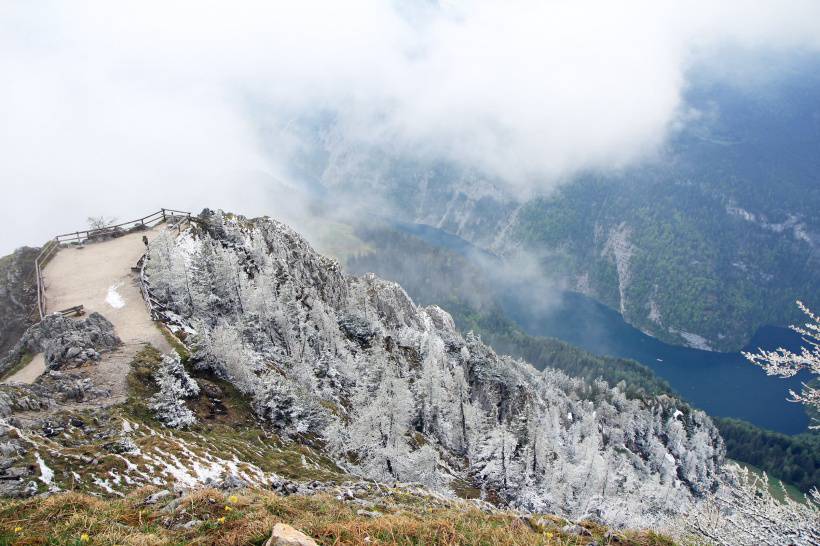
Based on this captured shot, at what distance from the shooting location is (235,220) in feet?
284

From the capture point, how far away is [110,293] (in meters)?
58.0

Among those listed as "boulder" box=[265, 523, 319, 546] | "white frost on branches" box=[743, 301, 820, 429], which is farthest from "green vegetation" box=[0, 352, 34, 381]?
"white frost on branches" box=[743, 301, 820, 429]

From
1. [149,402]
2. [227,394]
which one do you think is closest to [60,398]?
[149,402]

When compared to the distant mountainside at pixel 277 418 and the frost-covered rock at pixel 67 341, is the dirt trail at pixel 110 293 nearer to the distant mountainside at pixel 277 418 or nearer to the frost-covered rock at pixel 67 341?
Result: the distant mountainside at pixel 277 418

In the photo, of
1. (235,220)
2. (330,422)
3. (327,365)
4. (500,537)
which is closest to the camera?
(500,537)

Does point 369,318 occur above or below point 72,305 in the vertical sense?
above

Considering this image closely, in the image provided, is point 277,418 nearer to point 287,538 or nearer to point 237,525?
point 237,525

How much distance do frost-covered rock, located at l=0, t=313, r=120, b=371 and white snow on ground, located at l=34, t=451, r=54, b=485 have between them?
61.2 ft

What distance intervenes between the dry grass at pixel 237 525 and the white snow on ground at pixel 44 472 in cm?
790

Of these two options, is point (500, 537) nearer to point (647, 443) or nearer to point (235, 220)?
point (235, 220)

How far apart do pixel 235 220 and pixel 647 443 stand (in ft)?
522

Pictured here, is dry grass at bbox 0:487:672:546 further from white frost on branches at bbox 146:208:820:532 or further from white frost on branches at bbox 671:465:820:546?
white frost on branches at bbox 146:208:820:532

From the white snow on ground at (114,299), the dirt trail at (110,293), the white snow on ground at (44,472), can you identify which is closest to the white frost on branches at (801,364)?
the white snow on ground at (44,472)

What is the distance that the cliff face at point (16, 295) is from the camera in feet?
184
